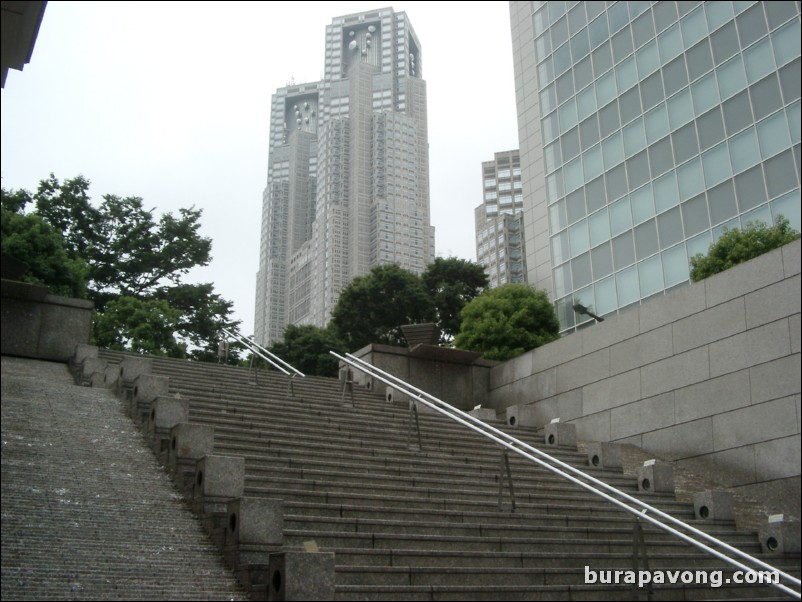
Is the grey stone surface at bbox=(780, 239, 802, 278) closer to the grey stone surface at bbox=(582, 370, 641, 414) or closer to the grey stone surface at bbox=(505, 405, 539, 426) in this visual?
the grey stone surface at bbox=(582, 370, 641, 414)

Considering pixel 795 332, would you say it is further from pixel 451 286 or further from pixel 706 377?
pixel 451 286

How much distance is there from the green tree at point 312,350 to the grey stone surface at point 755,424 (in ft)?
79.9

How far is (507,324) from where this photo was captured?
23.9m

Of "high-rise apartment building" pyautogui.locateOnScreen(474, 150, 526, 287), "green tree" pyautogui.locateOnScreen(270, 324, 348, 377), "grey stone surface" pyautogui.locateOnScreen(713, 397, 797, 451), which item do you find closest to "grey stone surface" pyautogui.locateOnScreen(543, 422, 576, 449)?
"grey stone surface" pyautogui.locateOnScreen(713, 397, 797, 451)

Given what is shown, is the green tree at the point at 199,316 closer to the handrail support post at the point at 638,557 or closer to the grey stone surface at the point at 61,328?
the grey stone surface at the point at 61,328

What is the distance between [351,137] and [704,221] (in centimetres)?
8677

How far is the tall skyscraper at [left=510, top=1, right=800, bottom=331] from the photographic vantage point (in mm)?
24562

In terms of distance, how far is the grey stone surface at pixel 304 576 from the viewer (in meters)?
5.79

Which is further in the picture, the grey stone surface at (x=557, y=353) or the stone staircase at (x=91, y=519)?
the grey stone surface at (x=557, y=353)

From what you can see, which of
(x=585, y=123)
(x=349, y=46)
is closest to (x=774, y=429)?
(x=585, y=123)

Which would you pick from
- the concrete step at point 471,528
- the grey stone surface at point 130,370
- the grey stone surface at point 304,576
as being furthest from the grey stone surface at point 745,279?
the grey stone surface at point 304,576

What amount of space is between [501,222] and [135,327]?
82637 mm

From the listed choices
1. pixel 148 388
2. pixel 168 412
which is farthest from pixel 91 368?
pixel 168 412

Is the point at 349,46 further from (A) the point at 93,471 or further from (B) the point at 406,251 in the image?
(A) the point at 93,471
